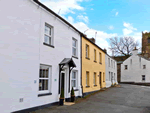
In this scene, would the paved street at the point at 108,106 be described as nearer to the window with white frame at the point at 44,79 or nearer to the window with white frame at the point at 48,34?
the window with white frame at the point at 44,79

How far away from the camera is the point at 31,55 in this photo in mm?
8953

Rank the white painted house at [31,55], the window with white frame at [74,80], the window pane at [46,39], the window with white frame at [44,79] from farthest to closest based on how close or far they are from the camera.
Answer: the window with white frame at [74,80], the window pane at [46,39], the window with white frame at [44,79], the white painted house at [31,55]

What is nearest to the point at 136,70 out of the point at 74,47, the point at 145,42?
the point at 145,42

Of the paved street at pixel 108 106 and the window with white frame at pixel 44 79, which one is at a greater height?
the window with white frame at pixel 44 79

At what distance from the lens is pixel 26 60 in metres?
8.55

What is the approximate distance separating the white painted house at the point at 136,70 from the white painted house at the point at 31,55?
3213 cm

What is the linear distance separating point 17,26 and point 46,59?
2.97m

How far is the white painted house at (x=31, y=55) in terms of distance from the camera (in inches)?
290

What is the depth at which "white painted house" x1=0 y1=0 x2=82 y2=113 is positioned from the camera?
7359 millimetres

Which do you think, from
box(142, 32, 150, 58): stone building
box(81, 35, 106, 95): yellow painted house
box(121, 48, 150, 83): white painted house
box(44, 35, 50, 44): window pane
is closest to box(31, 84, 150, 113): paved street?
box(81, 35, 106, 95): yellow painted house

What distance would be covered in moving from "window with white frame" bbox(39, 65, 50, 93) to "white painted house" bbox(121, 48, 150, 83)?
114ft

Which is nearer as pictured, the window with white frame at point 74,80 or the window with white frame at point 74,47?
the window with white frame at point 74,80

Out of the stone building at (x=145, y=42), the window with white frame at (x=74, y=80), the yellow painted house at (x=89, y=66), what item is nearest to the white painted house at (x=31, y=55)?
the window with white frame at (x=74, y=80)

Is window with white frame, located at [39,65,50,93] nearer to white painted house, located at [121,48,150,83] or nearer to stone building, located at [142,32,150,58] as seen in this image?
white painted house, located at [121,48,150,83]
